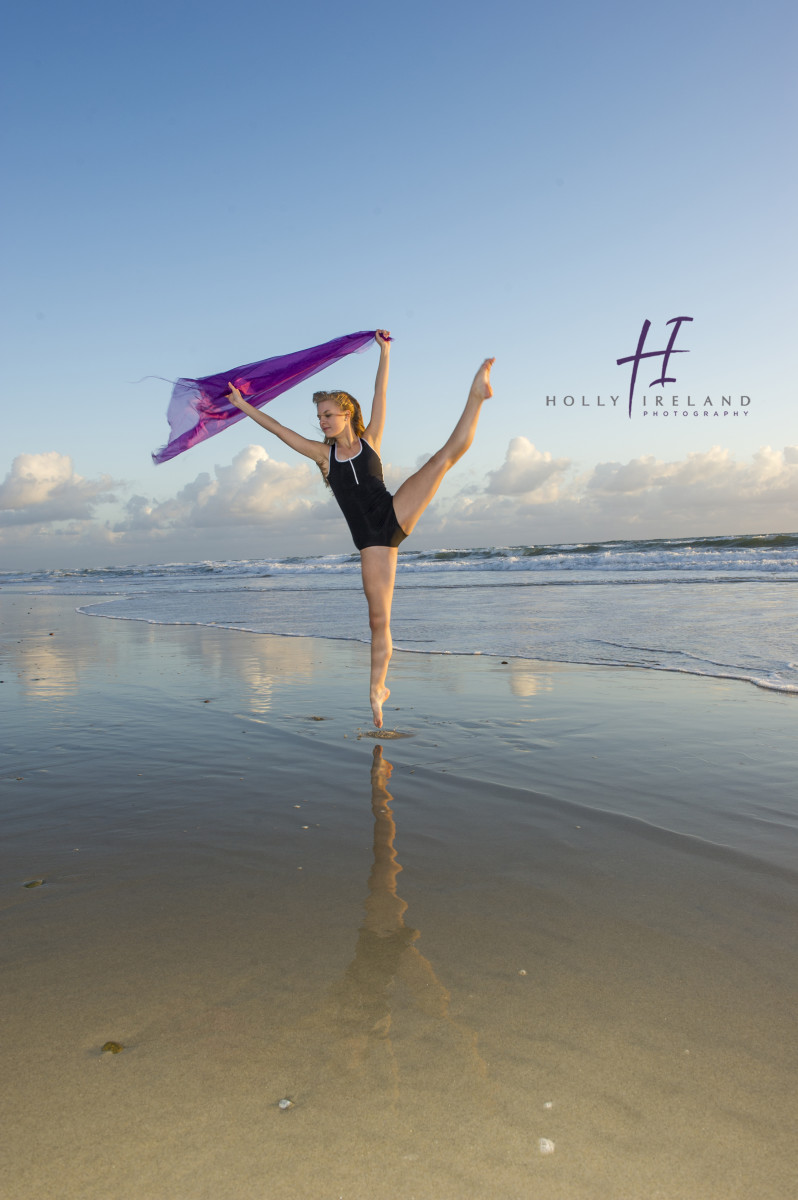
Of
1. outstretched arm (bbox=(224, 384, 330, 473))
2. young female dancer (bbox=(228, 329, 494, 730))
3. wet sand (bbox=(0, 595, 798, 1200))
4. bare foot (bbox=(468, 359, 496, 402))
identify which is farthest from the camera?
outstretched arm (bbox=(224, 384, 330, 473))

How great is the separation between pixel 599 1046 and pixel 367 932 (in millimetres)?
825

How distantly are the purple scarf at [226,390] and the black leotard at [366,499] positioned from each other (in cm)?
119

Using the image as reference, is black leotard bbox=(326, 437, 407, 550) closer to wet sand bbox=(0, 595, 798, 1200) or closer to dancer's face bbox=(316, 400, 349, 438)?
dancer's face bbox=(316, 400, 349, 438)

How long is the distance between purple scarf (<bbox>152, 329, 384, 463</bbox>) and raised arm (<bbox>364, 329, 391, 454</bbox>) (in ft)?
1.99

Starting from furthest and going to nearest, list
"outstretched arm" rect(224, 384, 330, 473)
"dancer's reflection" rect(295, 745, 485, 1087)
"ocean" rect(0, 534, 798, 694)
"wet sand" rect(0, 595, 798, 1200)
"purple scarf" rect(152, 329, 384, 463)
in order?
"ocean" rect(0, 534, 798, 694) → "purple scarf" rect(152, 329, 384, 463) → "outstretched arm" rect(224, 384, 330, 473) → "dancer's reflection" rect(295, 745, 485, 1087) → "wet sand" rect(0, 595, 798, 1200)

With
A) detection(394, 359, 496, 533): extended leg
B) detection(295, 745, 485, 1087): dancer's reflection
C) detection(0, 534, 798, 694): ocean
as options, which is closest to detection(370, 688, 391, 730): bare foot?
detection(394, 359, 496, 533): extended leg

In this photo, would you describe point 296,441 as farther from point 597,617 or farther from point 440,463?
point 597,617

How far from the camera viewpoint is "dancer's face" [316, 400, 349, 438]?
5.07 meters

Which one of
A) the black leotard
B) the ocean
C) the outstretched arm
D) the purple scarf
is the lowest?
the ocean

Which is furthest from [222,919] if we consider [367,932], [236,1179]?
[236,1179]

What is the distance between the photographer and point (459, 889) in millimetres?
2750

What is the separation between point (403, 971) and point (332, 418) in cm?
371

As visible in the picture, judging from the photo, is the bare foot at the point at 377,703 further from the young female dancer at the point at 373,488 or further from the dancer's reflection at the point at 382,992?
the dancer's reflection at the point at 382,992

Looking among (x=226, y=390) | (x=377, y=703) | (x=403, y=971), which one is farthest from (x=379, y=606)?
(x=403, y=971)
